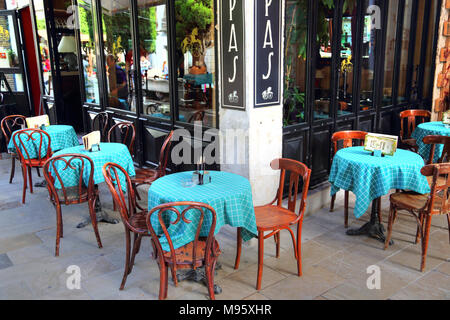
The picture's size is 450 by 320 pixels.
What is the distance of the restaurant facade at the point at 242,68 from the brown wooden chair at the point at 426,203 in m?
→ 1.23

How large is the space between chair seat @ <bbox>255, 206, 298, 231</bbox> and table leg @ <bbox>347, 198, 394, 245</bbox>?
1.10 metres

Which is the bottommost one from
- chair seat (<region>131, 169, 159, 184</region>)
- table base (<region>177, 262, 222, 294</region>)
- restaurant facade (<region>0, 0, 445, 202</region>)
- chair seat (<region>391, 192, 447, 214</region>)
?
table base (<region>177, 262, 222, 294</region>)

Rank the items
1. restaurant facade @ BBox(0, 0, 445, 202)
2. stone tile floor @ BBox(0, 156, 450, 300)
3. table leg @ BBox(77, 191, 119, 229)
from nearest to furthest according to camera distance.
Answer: stone tile floor @ BBox(0, 156, 450, 300) → restaurant facade @ BBox(0, 0, 445, 202) → table leg @ BBox(77, 191, 119, 229)

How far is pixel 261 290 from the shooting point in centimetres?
307

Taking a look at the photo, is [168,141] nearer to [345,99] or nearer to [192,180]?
[192,180]

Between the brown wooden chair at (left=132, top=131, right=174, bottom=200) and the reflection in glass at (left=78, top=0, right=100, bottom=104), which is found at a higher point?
the reflection in glass at (left=78, top=0, right=100, bottom=104)

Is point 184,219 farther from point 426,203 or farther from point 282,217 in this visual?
point 426,203

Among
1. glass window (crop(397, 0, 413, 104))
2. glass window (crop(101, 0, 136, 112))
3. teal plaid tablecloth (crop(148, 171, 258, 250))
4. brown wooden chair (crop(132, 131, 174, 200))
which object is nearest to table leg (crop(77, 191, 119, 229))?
brown wooden chair (crop(132, 131, 174, 200))

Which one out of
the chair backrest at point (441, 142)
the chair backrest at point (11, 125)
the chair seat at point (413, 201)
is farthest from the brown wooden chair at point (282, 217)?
the chair backrest at point (11, 125)

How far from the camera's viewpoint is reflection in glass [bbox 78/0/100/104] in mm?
6531

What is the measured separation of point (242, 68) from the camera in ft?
12.3

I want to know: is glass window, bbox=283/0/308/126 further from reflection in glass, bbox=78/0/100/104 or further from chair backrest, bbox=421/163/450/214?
reflection in glass, bbox=78/0/100/104
